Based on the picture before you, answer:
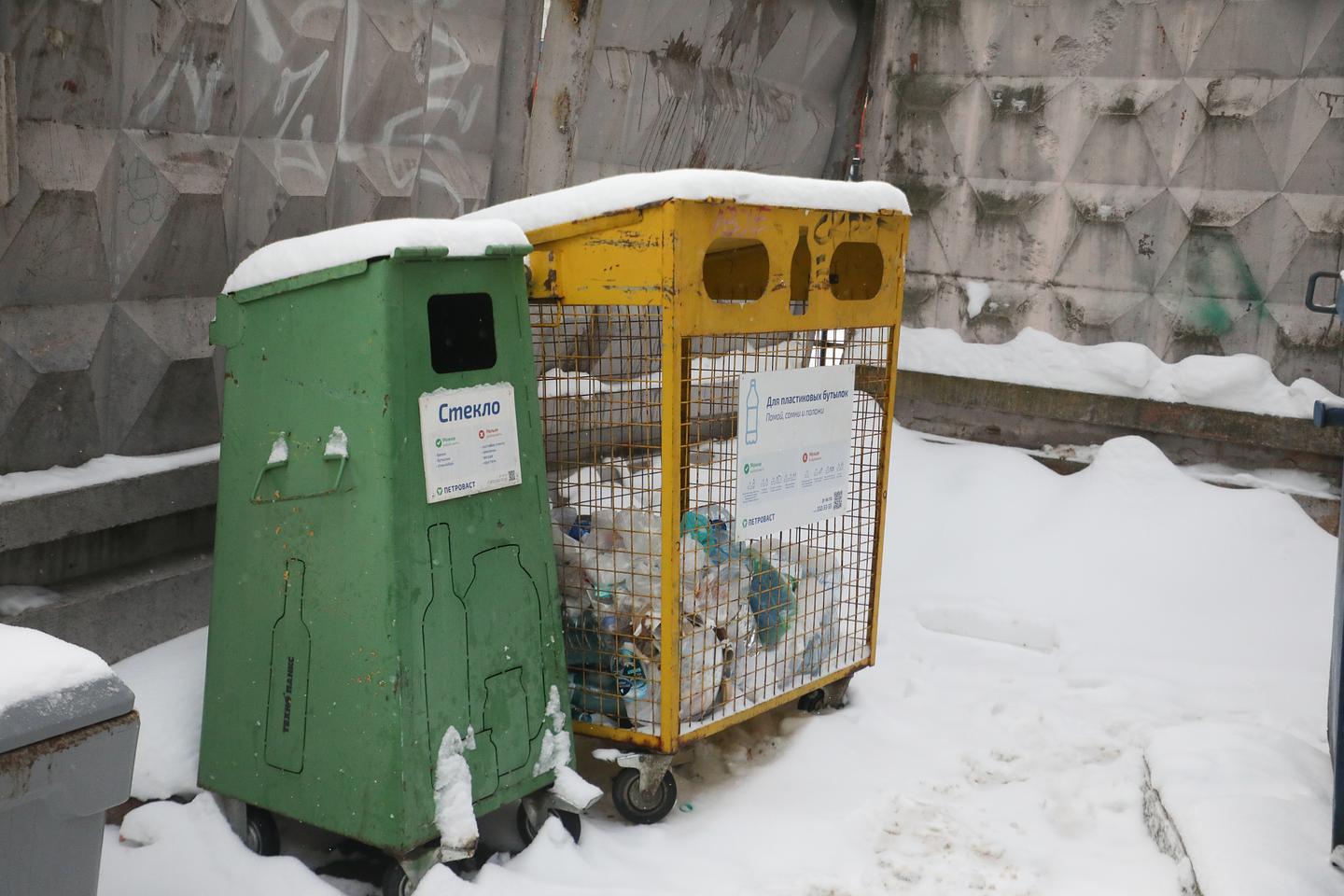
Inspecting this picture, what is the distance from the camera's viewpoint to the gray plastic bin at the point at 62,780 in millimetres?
1680

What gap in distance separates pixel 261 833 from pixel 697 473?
1.38 m

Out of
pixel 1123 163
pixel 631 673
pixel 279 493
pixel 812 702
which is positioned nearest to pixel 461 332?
pixel 279 493

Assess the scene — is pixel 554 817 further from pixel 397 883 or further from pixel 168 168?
pixel 168 168

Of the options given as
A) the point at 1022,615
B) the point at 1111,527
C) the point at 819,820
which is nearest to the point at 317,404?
the point at 819,820

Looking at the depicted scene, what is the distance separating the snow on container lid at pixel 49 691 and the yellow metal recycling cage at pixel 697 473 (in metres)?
1.40

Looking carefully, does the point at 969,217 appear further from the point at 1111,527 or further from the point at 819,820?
the point at 819,820

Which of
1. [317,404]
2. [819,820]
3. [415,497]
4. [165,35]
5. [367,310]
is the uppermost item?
[165,35]

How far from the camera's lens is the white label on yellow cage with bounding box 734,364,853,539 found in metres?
3.12

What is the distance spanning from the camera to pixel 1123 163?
5629 mm

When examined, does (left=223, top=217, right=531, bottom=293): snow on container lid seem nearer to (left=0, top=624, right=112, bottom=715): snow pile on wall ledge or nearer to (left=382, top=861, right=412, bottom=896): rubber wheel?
(left=0, top=624, right=112, bottom=715): snow pile on wall ledge

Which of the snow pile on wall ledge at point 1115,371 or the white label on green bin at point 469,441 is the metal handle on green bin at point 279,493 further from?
the snow pile on wall ledge at point 1115,371

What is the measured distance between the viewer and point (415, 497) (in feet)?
8.32

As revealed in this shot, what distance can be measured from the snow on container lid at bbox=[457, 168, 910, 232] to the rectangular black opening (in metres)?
0.32

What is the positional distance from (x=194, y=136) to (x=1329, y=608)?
170 inches
